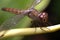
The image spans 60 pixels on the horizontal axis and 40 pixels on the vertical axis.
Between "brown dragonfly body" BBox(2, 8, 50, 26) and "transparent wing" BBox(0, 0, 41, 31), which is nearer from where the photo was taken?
"transparent wing" BBox(0, 0, 41, 31)

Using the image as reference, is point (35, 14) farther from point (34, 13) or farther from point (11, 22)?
point (11, 22)

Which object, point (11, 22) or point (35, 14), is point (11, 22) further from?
point (35, 14)

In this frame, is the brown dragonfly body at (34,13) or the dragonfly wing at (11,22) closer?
the dragonfly wing at (11,22)

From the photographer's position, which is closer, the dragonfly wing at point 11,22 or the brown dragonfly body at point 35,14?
the dragonfly wing at point 11,22

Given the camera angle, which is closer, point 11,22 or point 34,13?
point 11,22

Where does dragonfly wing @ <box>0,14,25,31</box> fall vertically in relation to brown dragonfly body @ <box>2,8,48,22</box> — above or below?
below

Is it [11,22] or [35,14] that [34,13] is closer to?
[35,14]

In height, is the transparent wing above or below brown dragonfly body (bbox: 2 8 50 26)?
below

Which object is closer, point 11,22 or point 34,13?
point 11,22

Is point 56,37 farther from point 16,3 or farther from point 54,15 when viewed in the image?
point 16,3

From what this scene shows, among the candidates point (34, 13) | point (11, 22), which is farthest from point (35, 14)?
point (11, 22)

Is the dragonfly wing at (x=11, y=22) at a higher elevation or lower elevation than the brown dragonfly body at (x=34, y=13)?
lower

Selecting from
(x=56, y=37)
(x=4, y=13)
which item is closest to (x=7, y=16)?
(x=4, y=13)
